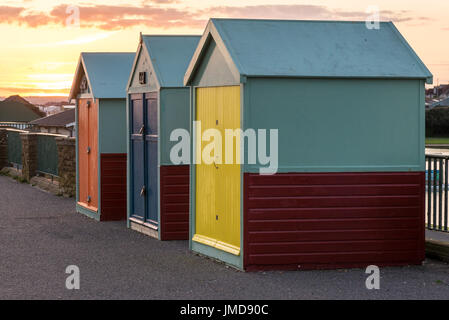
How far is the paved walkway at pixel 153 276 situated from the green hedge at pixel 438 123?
6588 cm

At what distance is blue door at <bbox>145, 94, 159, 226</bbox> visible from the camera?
40.0 ft

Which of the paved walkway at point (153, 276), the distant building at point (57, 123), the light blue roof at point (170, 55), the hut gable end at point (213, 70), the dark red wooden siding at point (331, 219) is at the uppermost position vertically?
the distant building at point (57, 123)

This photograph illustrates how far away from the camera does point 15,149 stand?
25.7 m

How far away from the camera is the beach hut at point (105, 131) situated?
14.2m

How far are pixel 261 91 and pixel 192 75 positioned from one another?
1743mm

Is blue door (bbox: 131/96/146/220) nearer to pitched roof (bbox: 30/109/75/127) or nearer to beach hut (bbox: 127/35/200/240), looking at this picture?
beach hut (bbox: 127/35/200/240)

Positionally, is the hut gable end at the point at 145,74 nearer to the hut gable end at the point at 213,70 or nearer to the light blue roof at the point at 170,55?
the light blue roof at the point at 170,55

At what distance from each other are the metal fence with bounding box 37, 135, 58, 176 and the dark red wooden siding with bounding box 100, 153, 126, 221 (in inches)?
237

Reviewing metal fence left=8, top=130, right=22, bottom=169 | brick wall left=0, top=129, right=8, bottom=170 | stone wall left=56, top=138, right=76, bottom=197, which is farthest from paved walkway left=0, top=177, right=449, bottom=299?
brick wall left=0, top=129, right=8, bottom=170

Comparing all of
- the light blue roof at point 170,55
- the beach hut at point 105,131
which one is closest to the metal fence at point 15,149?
the beach hut at point 105,131

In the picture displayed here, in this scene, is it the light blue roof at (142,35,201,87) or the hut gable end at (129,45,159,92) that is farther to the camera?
the hut gable end at (129,45,159,92)

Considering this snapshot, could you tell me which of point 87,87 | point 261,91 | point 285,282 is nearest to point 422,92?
point 261,91

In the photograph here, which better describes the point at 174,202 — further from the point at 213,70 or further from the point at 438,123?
the point at 438,123
